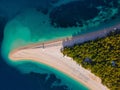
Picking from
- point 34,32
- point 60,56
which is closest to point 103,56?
point 60,56

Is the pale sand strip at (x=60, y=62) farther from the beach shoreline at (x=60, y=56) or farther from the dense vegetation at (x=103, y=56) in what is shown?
the dense vegetation at (x=103, y=56)

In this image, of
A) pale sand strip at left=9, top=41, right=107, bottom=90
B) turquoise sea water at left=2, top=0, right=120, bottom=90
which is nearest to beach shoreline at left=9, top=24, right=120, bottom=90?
pale sand strip at left=9, top=41, right=107, bottom=90

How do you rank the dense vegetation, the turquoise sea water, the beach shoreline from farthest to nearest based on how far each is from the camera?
1. the turquoise sea water
2. the beach shoreline
3. the dense vegetation

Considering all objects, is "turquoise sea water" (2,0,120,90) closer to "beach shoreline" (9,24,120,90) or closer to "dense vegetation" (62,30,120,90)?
"beach shoreline" (9,24,120,90)

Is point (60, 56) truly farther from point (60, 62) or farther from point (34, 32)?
point (34, 32)

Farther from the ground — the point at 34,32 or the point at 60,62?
the point at 34,32

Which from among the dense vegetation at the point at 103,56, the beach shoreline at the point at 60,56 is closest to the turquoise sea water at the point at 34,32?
the beach shoreline at the point at 60,56

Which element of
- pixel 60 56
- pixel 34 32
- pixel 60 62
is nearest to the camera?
pixel 60 56
